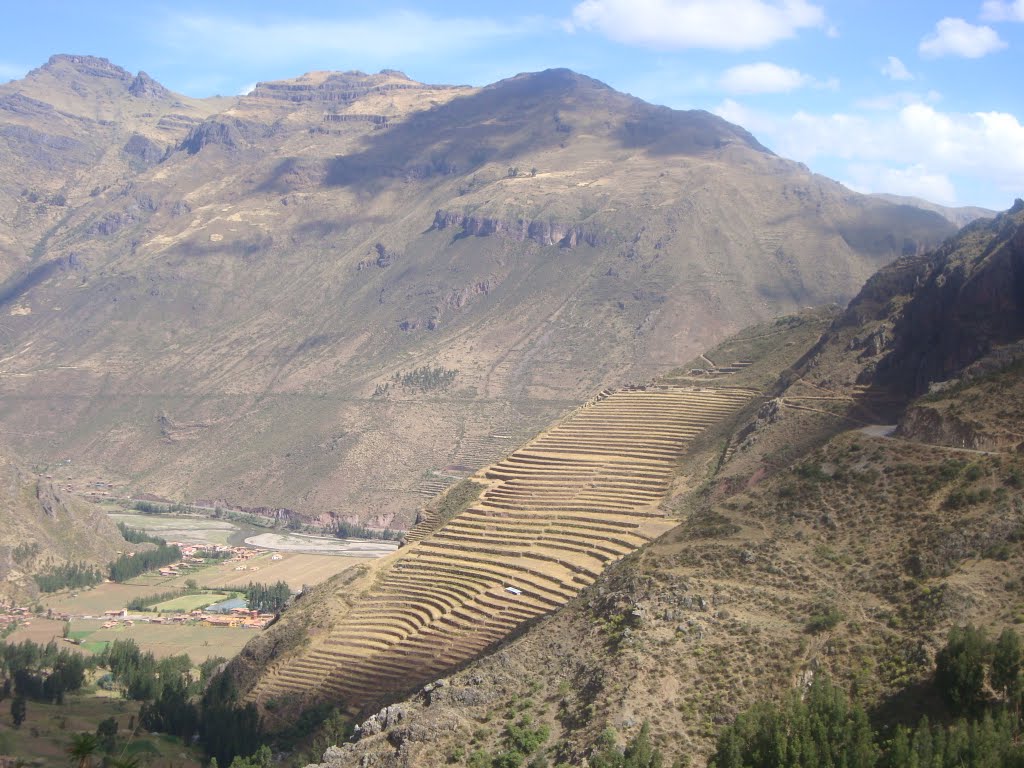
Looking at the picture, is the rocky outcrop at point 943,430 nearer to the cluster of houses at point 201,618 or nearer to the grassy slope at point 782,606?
the grassy slope at point 782,606

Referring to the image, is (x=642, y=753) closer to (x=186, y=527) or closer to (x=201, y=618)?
(x=201, y=618)

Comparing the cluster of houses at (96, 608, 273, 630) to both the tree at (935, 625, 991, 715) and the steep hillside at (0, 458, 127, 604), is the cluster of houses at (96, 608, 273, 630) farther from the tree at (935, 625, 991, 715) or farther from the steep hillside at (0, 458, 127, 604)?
the tree at (935, 625, 991, 715)

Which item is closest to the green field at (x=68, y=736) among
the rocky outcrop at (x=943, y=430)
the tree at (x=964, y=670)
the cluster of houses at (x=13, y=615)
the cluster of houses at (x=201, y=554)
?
the tree at (x=964, y=670)

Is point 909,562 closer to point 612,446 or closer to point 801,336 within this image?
point 612,446

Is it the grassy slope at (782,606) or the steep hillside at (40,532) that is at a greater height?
the grassy slope at (782,606)

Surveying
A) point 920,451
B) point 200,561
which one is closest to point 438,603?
point 920,451

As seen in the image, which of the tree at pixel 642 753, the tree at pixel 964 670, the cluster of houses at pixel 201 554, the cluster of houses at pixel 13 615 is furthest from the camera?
the cluster of houses at pixel 201 554
